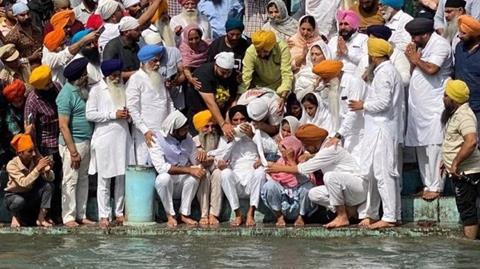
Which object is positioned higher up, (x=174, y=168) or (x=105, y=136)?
(x=105, y=136)

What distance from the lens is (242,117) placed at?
1391cm

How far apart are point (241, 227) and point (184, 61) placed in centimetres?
230

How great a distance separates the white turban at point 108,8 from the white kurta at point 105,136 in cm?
117

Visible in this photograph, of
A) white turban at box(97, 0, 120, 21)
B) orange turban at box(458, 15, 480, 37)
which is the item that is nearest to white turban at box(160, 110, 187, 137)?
white turban at box(97, 0, 120, 21)

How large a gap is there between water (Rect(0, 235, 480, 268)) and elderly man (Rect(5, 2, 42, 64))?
2411mm

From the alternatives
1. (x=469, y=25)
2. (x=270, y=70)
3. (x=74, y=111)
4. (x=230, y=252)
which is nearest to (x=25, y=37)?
(x=74, y=111)

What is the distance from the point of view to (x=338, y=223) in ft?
44.0

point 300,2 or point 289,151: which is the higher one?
point 300,2

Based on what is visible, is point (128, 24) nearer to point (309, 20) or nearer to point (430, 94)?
point (309, 20)

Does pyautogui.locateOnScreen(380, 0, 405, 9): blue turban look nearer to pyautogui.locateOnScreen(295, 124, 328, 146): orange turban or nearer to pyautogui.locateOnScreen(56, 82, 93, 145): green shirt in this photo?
pyautogui.locateOnScreen(295, 124, 328, 146): orange turban

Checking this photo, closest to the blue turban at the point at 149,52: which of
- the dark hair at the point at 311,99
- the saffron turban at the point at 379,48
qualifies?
the dark hair at the point at 311,99

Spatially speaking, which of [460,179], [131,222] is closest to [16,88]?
[131,222]

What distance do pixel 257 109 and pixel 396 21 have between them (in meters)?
2.07

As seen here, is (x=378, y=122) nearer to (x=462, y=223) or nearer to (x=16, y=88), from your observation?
(x=462, y=223)
